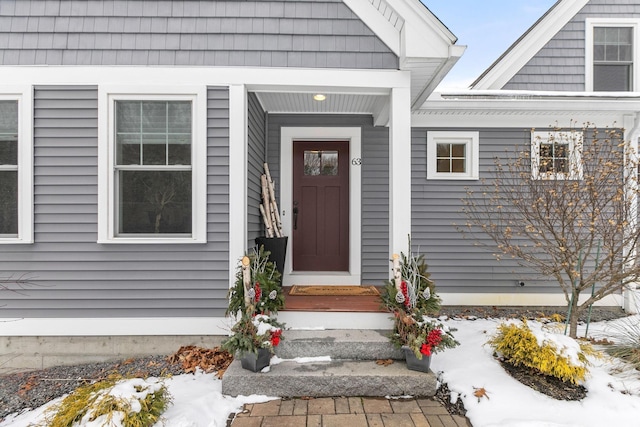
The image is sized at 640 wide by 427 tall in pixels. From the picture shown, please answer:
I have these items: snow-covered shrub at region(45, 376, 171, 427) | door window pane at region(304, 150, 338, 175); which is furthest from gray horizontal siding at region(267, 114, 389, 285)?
snow-covered shrub at region(45, 376, 171, 427)

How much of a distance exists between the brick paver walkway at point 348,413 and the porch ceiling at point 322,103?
3023 mm

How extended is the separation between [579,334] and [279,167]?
4.01 meters

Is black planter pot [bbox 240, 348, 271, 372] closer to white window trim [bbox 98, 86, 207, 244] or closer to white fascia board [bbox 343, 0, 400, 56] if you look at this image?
white window trim [bbox 98, 86, 207, 244]

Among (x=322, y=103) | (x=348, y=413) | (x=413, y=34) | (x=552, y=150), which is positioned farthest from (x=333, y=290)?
(x=552, y=150)

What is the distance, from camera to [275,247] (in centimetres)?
400

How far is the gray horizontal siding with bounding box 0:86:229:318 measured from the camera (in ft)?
10.8

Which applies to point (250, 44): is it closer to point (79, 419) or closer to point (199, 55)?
point (199, 55)

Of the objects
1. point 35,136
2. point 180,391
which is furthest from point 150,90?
point 180,391

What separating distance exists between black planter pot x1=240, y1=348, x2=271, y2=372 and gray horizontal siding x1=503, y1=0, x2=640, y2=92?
5415 mm

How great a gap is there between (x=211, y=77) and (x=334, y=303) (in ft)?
8.35

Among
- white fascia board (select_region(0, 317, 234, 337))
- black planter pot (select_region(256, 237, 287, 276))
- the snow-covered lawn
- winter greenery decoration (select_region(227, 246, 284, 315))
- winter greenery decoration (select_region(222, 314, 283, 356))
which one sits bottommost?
the snow-covered lawn

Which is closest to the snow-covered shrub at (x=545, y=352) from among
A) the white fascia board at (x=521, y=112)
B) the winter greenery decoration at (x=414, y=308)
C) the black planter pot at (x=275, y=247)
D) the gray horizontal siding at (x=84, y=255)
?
the winter greenery decoration at (x=414, y=308)

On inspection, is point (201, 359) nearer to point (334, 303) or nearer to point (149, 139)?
point (334, 303)

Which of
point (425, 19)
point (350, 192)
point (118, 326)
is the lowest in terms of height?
point (118, 326)
